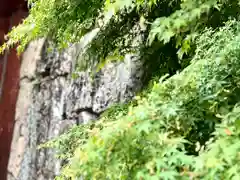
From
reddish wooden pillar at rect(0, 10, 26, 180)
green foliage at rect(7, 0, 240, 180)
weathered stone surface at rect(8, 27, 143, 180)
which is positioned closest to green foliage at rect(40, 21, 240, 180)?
green foliage at rect(7, 0, 240, 180)

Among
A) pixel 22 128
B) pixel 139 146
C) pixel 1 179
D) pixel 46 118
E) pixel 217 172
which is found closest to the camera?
pixel 217 172

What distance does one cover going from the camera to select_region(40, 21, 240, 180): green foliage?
29.9 inches

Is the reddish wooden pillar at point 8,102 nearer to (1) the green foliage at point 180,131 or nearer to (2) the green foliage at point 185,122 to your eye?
(2) the green foliage at point 185,122

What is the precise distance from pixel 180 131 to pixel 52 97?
2194 mm

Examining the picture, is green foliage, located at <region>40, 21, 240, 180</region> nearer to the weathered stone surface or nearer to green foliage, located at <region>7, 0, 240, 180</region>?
green foliage, located at <region>7, 0, 240, 180</region>

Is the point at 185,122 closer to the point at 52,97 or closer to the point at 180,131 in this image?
the point at 180,131

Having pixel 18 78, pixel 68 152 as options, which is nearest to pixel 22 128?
pixel 18 78

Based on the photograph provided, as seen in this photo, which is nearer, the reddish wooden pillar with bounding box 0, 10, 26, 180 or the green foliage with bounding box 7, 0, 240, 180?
the green foliage with bounding box 7, 0, 240, 180

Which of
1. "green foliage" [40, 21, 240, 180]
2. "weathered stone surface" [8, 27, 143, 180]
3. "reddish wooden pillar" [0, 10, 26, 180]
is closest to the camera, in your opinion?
"green foliage" [40, 21, 240, 180]

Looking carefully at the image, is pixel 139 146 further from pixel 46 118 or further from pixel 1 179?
pixel 1 179

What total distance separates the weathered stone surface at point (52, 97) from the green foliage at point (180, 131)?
3.43 feet

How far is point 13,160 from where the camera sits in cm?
329

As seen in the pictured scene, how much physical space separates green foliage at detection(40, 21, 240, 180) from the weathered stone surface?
105 cm

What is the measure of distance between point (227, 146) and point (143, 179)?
0.18m
